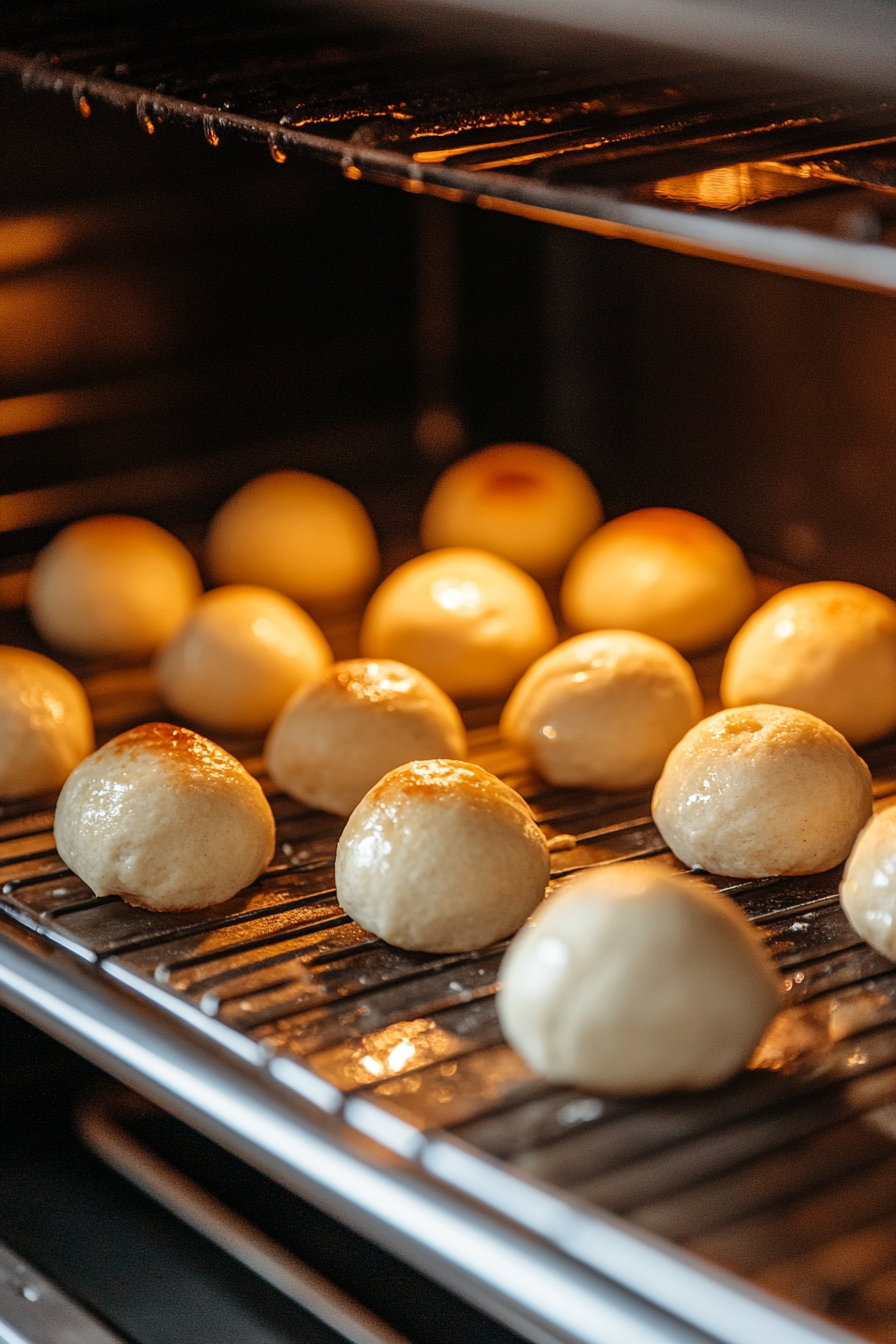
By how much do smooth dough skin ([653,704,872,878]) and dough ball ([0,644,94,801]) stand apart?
19.9 inches

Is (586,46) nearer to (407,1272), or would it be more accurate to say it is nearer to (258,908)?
(258,908)

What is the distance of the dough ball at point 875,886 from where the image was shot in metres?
1.03

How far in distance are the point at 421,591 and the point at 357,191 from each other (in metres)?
0.57

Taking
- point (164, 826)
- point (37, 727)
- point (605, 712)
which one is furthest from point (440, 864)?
point (37, 727)

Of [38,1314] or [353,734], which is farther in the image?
[353,734]

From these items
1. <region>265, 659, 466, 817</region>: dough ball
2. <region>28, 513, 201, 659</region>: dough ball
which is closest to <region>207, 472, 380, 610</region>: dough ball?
<region>28, 513, 201, 659</region>: dough ball

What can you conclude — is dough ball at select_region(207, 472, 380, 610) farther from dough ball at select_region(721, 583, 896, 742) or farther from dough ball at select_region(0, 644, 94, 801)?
dough ball at select_region(721, 583, 896, 742)

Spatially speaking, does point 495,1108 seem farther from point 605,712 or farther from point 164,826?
point 605,712

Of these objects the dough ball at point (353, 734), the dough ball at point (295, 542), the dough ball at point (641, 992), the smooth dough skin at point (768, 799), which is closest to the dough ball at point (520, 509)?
the dough ball at point (295, 542)

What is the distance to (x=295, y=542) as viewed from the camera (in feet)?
5.63

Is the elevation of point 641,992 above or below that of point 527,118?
below

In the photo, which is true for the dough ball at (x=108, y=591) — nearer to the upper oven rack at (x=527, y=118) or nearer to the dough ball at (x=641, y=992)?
the upper oven rack at (x=527, y=118)

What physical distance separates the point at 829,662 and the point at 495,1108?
0.61 metres

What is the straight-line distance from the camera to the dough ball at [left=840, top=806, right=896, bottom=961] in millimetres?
1029
